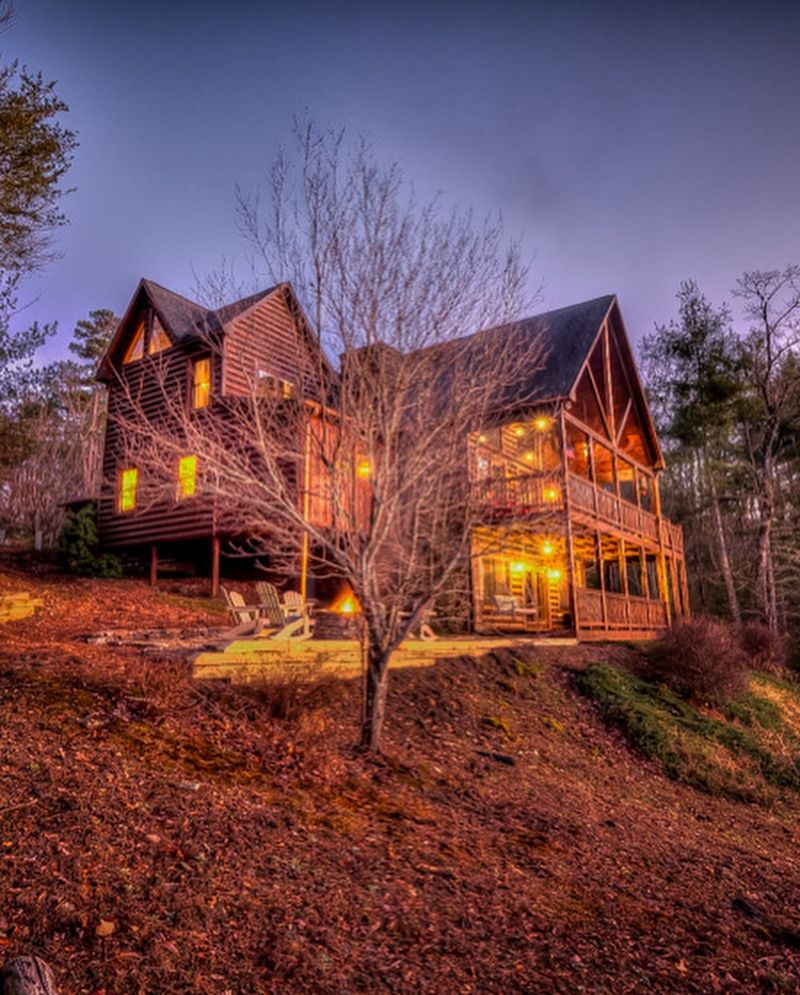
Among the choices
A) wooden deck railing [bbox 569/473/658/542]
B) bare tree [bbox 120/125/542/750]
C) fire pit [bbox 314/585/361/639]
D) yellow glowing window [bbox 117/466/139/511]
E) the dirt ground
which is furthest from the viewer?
yellow glowing window [bbox 117/466/139/511]

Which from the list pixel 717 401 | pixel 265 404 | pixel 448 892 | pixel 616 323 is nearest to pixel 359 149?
pixel 265 404

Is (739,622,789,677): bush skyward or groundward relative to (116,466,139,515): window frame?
groundward

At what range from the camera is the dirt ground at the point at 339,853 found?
10.4 ft

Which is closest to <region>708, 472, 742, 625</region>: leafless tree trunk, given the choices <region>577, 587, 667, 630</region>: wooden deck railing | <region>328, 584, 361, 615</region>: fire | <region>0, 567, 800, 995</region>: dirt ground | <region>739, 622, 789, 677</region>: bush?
<region>739, 622, 789, 677</region>: bush

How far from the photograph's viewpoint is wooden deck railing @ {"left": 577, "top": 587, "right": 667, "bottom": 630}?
54.7ft

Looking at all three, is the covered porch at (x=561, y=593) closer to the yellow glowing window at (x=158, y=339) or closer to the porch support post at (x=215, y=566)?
the porch support post at (x=215, y=566)

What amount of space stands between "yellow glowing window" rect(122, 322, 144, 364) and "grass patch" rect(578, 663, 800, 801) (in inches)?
699

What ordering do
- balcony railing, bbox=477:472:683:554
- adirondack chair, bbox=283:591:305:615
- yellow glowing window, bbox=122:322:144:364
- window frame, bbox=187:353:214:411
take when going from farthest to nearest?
yellow glowing window, bbox=122:322:144:364 < window frame, bbox=187:353:214:411 < balcony railing, bbox=477:472:683:554 < adirondack chair, bbox=283:591:305:615

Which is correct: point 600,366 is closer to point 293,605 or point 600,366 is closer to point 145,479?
point 293,605

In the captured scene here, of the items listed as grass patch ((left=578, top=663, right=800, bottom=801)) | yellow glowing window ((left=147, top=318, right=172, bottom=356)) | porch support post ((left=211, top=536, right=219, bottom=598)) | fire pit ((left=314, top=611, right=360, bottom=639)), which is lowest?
grass patch ((left=578, top=663, right=800, bottom=801))

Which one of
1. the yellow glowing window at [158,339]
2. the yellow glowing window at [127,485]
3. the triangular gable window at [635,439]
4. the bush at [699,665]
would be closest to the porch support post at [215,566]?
the yellow glowing window at [127,485]

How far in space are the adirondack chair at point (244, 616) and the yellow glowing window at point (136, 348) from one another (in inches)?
509

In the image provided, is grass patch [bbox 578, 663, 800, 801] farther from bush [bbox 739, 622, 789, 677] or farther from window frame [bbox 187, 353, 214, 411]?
window frame [bbox 187, 353, 214, 411]

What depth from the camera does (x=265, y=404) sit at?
8117 mm
